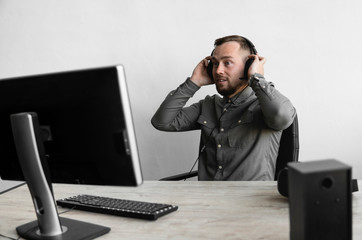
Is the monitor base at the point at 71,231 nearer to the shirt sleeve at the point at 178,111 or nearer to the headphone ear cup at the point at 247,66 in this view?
the shirt sleeve at the point at 178,111

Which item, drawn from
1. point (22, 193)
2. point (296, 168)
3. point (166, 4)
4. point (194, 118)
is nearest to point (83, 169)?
point (296, 168)

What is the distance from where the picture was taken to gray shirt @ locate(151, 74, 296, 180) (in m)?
1.76

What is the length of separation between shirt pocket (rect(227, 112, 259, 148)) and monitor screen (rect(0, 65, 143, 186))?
0.95 m

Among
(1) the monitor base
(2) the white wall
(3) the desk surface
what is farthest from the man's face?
(1) the monitor base

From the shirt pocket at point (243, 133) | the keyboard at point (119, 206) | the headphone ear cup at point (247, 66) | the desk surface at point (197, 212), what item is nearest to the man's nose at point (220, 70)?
the headphone ear cup at point (247, 66)

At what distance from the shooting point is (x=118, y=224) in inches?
44.8

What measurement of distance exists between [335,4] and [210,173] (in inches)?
41.2

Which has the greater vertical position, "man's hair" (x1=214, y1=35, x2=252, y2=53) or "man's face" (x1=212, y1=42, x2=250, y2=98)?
"man's hair" (x1=214, y1=35, x2=252, y2=53)

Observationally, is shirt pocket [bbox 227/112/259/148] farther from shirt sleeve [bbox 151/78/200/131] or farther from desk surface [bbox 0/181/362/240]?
desk surface [bbox 0/181/362/240]

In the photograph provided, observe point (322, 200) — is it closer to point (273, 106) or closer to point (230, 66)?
point (273, 106)

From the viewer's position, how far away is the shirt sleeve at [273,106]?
1.71 metres

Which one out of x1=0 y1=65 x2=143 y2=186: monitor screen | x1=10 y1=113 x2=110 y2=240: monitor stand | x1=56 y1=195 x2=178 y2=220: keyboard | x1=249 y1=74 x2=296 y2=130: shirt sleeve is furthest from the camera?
x1=249 y1=74 x2=296 y2=130: shirt sleeve

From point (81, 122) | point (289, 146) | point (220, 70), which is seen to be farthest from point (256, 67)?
point (81, 122)

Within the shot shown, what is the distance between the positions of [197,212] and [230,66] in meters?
0.93
